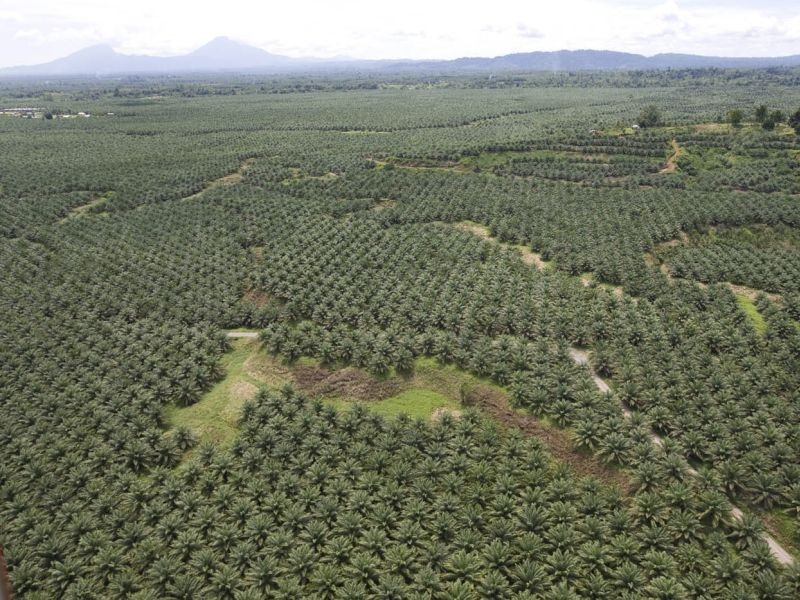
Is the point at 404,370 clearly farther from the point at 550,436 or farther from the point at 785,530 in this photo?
the point at 785,530

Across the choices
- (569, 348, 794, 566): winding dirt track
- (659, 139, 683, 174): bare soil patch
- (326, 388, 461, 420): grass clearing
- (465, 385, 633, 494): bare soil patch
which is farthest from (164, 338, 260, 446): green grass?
(659, 139, 683, 174): bare soil patch

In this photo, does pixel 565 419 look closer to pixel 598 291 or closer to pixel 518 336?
pixel 518 336

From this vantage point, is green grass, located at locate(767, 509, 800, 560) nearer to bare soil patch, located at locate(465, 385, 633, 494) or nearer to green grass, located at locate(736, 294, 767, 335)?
bare soil patch, located at locate(465, 385, 633, 494)

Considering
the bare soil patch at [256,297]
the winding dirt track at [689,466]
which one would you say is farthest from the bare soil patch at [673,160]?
the bare soil patch at [256,297]

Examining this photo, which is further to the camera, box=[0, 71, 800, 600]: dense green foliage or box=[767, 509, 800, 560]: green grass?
box=[767, 509, 800, 560]: green grass

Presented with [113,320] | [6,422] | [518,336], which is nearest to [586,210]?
[518,336]

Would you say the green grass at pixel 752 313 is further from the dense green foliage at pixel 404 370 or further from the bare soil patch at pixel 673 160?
the bare soil patch at pixel 673 160
